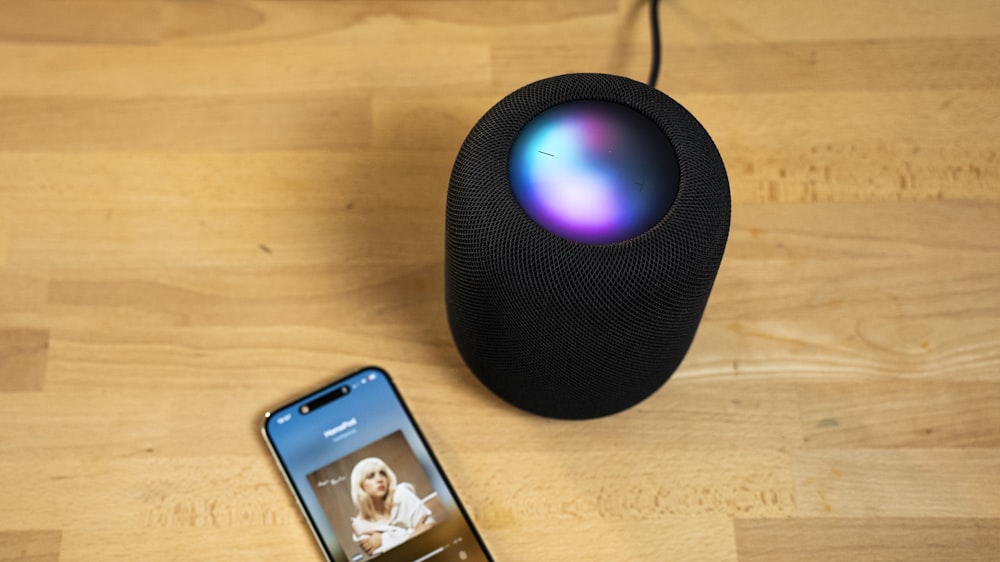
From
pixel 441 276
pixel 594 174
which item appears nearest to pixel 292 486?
pixel 441 276

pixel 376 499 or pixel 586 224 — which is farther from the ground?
pixel 586 224

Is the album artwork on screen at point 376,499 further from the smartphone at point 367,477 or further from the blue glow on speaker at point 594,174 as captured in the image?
the blue glow on speaker at point 594,174

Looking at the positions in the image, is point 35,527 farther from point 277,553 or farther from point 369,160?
point 369,160

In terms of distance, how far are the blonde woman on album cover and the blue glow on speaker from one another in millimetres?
211

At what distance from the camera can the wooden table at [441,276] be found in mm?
624

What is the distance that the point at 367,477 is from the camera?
0.62m

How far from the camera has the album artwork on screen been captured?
0.61m

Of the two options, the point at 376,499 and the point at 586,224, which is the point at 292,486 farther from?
the point at 586,224

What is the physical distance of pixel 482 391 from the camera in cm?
66

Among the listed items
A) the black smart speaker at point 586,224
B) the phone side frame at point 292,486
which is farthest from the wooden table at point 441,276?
the black smart speaker at point 586,224

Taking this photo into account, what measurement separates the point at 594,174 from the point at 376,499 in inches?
9.7

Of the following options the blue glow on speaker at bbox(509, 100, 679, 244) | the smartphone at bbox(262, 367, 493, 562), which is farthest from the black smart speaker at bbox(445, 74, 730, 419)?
the smartphone at bbox(262, 367, 493, 562)

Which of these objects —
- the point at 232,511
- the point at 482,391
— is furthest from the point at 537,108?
the point at 232,511

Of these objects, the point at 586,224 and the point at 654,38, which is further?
the point at 654,38
